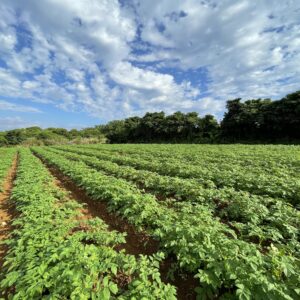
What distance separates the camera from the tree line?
100ft

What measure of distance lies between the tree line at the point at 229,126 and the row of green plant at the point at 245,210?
29.5 meters

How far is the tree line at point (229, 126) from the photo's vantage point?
100ft

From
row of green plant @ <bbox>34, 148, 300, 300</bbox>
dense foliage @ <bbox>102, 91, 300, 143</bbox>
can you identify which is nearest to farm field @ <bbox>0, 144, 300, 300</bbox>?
row of green plant @ <bbox>34, 148, 300, 300</bbox>

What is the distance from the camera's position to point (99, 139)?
209ft

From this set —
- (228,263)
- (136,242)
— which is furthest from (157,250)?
(228,263)

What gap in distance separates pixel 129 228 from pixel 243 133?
36.2m

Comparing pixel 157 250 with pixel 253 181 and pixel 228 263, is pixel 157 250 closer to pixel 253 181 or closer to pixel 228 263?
pixel 228 263

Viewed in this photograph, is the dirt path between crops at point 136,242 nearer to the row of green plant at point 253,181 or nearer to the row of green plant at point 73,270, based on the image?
the row of green plant at point 73,270

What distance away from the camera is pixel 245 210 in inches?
194

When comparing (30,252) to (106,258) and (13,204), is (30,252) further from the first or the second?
(13,204)

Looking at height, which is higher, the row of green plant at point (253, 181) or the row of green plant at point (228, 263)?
the row of green plant at point (228, 263)

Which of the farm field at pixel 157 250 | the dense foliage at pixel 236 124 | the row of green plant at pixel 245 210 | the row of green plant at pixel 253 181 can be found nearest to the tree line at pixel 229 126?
the dense foliage at pixel 236 124

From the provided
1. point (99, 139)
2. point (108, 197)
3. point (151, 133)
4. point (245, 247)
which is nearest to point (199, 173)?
point (108, 197)

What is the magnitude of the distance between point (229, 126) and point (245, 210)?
3459 cm
